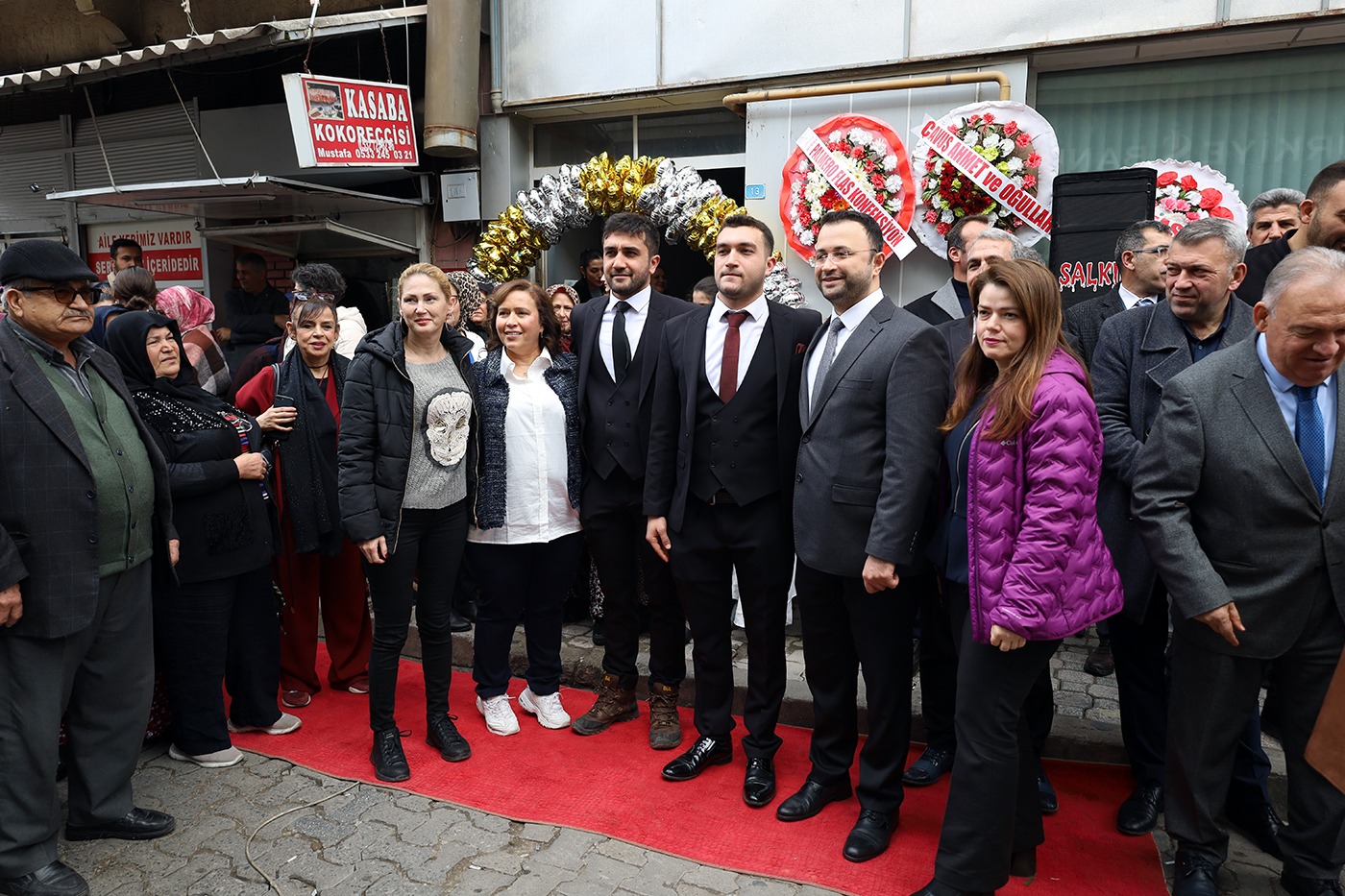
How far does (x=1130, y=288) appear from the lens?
418 cm

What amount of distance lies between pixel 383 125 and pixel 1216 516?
6.73m

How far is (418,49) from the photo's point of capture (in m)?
8.26

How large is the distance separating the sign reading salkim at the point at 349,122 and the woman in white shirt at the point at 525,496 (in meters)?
3.66

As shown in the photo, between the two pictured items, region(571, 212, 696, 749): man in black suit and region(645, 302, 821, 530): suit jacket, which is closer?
region(645, 302, 821, 530): suit jacket

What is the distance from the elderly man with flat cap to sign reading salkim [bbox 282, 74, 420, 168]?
3.95m

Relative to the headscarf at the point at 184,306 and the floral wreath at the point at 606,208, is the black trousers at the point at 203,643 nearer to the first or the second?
the headscarf at the point at 184,306

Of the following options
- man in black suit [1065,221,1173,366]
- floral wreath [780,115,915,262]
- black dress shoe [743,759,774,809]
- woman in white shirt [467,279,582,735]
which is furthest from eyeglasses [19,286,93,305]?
floral wreath [780,115,915,262]

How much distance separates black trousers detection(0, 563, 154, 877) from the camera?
2.95 metres

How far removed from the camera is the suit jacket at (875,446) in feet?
9.80

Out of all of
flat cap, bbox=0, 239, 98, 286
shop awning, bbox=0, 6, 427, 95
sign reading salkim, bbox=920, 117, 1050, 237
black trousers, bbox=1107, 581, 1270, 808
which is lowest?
black trousers, bbox=1107, 581, 1270, 808

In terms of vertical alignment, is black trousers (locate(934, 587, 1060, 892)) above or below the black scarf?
below

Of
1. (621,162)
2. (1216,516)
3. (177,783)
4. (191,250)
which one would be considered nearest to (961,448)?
(1216,516)

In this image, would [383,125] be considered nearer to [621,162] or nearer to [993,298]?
[621,162]

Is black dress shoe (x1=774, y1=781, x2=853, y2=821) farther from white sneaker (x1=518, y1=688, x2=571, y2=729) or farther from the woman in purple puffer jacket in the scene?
white sneaker (x1=518, y1=688, x2=571, y2=729)
